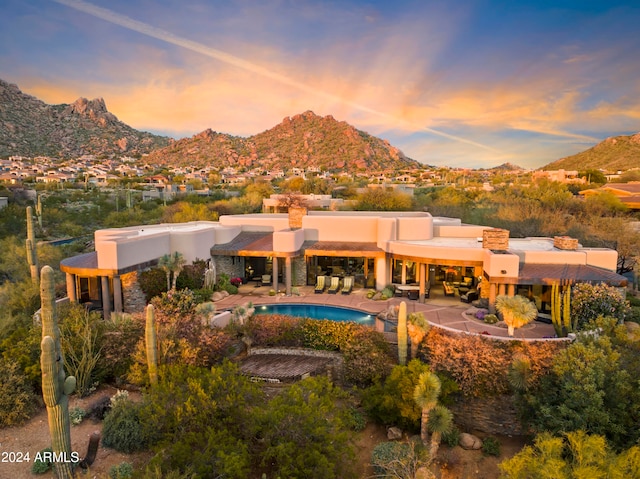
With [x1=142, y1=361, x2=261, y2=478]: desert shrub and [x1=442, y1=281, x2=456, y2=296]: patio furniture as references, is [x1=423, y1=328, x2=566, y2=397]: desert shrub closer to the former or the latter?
[x1=142, y1=361, x2=261, y2=478]: desert shrub

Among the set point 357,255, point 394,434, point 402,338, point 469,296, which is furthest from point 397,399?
point 357,255

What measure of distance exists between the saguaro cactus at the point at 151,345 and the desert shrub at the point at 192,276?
8.31 meters

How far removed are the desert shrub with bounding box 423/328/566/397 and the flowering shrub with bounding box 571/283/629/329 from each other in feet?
10.1

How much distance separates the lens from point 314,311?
61.1 feet

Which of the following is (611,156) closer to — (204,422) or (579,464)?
(579,464)

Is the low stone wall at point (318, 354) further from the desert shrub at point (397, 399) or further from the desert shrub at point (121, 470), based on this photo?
the desert shrub at point (121, 470)

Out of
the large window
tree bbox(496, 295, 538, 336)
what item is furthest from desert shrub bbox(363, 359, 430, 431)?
the large window

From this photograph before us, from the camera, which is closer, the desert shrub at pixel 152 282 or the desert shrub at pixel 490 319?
the desert shrub at pixel 490 319

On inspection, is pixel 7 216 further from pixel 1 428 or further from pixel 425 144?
pixel 425 144

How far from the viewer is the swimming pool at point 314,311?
18.0 meters

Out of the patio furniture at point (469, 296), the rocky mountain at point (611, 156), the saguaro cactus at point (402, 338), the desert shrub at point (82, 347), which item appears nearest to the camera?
the desert shrub at point (82, 347)

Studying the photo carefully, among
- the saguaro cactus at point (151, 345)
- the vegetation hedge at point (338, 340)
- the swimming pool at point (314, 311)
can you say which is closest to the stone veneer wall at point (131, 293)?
the swimming pool at point (314, 311)

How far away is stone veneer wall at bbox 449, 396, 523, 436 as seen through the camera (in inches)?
483

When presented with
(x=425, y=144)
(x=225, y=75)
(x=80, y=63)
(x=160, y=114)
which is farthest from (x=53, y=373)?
(x=425, y=144)
